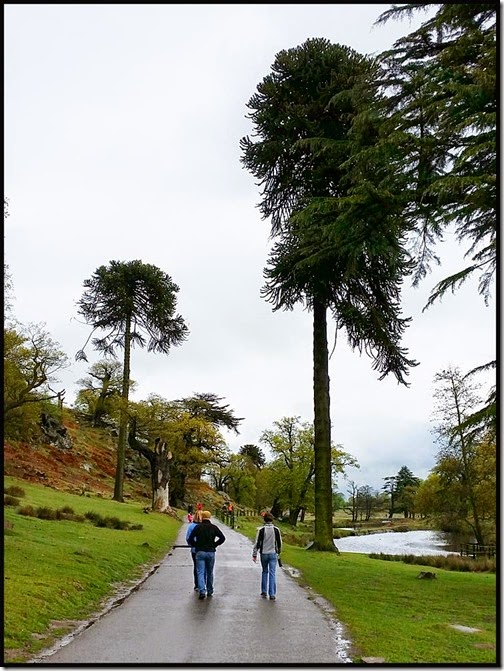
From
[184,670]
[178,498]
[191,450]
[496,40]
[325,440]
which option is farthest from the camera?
[178,498]

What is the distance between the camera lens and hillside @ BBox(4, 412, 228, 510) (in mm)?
34031

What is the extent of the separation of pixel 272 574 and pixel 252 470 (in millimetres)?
67622

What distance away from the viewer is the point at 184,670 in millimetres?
5969

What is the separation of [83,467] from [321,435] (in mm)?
28831

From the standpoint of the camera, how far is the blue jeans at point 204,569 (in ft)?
35.7

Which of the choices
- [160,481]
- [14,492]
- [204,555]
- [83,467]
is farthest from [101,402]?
[204,555]

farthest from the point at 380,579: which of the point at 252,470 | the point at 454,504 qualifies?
the point at 252,470

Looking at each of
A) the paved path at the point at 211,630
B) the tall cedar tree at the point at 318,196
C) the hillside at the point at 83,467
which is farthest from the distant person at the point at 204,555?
the hillside at the point at 83,467

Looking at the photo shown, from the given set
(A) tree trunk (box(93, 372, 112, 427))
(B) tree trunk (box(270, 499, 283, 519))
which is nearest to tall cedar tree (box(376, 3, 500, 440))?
(A) tree trunk (box(93, 372, 112, 427))

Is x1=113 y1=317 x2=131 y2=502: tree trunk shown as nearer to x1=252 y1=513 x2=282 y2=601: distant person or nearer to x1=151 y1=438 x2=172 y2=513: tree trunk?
x1=151 y1=438 x2=172 y2=513: tree trunk

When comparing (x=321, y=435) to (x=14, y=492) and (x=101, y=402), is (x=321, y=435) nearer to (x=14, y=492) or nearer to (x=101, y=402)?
(x=14, y=492)

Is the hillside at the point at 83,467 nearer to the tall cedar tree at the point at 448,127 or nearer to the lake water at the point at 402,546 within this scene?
the lake water at the point at 402,546

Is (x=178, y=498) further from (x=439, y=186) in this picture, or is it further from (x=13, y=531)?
(x=439, y=186)

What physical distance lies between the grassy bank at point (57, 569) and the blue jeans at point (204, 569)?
162cm
